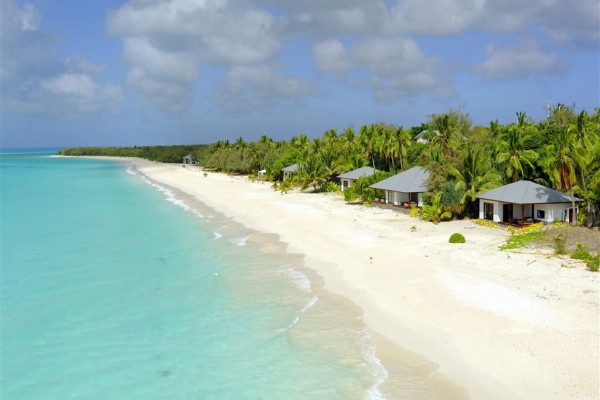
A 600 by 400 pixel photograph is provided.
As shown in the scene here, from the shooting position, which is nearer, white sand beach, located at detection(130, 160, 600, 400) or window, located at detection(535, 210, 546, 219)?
white sand beach, located at detection(130, 160, 600, 400)

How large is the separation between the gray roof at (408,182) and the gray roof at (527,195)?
6887mm

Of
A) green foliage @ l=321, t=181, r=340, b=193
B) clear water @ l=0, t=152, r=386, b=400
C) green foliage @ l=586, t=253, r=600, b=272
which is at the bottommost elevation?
clear water @ l=0, t=152, r=386, b=400

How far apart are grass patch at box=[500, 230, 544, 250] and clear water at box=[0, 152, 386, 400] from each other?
10324 mm

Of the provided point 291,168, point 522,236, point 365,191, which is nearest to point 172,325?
point 522,236

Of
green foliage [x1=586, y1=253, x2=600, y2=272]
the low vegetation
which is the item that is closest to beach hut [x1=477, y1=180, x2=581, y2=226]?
the low vegetation

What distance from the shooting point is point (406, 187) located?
39.6 meters

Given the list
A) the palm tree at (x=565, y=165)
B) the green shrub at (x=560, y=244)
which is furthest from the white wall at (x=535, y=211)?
the green shrub at (x=560, y=244)

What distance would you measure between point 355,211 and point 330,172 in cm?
1451

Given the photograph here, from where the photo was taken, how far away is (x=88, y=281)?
2431 cm

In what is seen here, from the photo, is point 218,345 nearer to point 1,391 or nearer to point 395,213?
point 1,391

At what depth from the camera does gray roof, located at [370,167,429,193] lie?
39188 millimetres

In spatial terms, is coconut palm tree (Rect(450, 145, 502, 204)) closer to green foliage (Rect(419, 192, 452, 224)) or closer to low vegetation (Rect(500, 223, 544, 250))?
green foliage (Rect(419, 192, 452, 224))

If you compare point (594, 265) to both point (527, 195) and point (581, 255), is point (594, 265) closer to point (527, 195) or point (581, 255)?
point (581, 255)

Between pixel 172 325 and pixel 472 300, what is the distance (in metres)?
10.4
